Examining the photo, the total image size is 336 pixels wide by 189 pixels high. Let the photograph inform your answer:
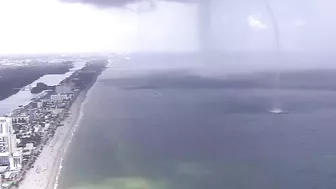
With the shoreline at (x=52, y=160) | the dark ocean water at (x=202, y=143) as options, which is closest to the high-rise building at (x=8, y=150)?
the shoreline at (x=52, y=160)

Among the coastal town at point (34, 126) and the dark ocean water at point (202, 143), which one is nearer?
the dark ocean water at point (202, 143)

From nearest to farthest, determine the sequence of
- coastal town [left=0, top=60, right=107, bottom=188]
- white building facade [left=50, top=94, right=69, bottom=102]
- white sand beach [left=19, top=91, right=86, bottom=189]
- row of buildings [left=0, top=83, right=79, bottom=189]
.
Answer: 1. white sand beach [left=19, top=91, right=86, bottom=189]
2. coastal town [left=0, top=60, right=107, bottom=188]
3. row of buildings [left=0, top=83, right=79, bottom=189]
4. white building facade [left=50, top=94, right=69, bottom=102]

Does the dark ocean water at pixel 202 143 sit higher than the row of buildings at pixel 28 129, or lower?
lower

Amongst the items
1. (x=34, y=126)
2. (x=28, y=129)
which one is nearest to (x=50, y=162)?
(x=28, y=129)

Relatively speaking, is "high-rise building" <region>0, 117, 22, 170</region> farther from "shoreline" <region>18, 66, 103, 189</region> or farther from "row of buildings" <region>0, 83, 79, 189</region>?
"shoreline" <region>18, 66, 103, 189</region>

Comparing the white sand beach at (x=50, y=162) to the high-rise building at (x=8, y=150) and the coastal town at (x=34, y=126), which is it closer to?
the coastal town at (x=34, y=126)

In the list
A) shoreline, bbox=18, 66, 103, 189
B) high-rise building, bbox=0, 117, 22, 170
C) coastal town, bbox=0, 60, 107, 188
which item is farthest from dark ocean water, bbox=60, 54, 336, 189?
high-rise building, bbox=0, 117, 22, 170
